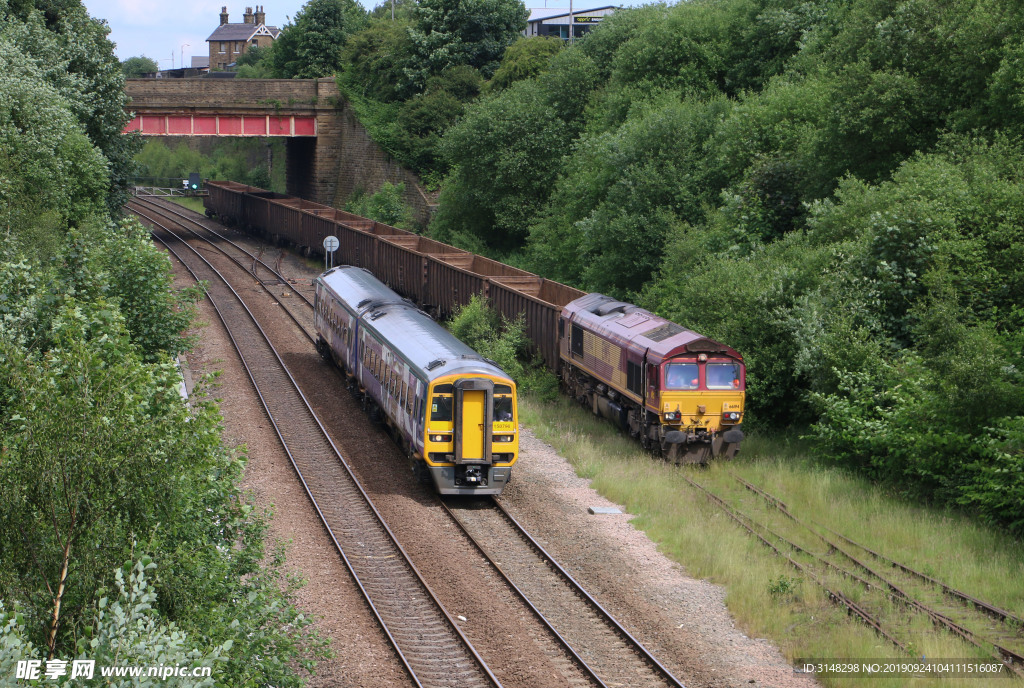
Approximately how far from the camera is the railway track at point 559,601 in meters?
12.3

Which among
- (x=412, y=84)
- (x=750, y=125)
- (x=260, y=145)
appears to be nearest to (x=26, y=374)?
(x=750, y=125)

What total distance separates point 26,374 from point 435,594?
291 inches

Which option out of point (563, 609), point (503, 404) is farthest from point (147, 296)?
point (563, 609)

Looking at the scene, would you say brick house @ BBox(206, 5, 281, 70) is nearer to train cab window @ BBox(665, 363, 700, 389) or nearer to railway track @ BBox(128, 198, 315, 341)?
railway track @ BBox(128, 198, 315, 341)

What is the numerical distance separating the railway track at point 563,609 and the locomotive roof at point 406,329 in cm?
268

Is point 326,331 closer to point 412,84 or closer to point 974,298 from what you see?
point 974,298

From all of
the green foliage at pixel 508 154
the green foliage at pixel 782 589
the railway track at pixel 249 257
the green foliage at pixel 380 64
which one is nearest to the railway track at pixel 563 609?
the green foliage at pixel 782 589

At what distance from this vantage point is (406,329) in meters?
22.0

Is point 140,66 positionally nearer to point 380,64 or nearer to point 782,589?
point 380,64

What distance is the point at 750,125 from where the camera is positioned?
33.6 m

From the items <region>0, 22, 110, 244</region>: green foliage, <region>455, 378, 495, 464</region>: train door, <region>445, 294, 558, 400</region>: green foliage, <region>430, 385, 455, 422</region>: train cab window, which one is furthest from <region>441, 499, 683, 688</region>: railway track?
<region>0, 22, 110, 244</region>: green foliage

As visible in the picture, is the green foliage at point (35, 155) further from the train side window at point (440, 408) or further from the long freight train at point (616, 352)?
the long freight train at point (616, 352)

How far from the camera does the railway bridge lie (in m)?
56.0

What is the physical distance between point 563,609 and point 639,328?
9550 millimetres
